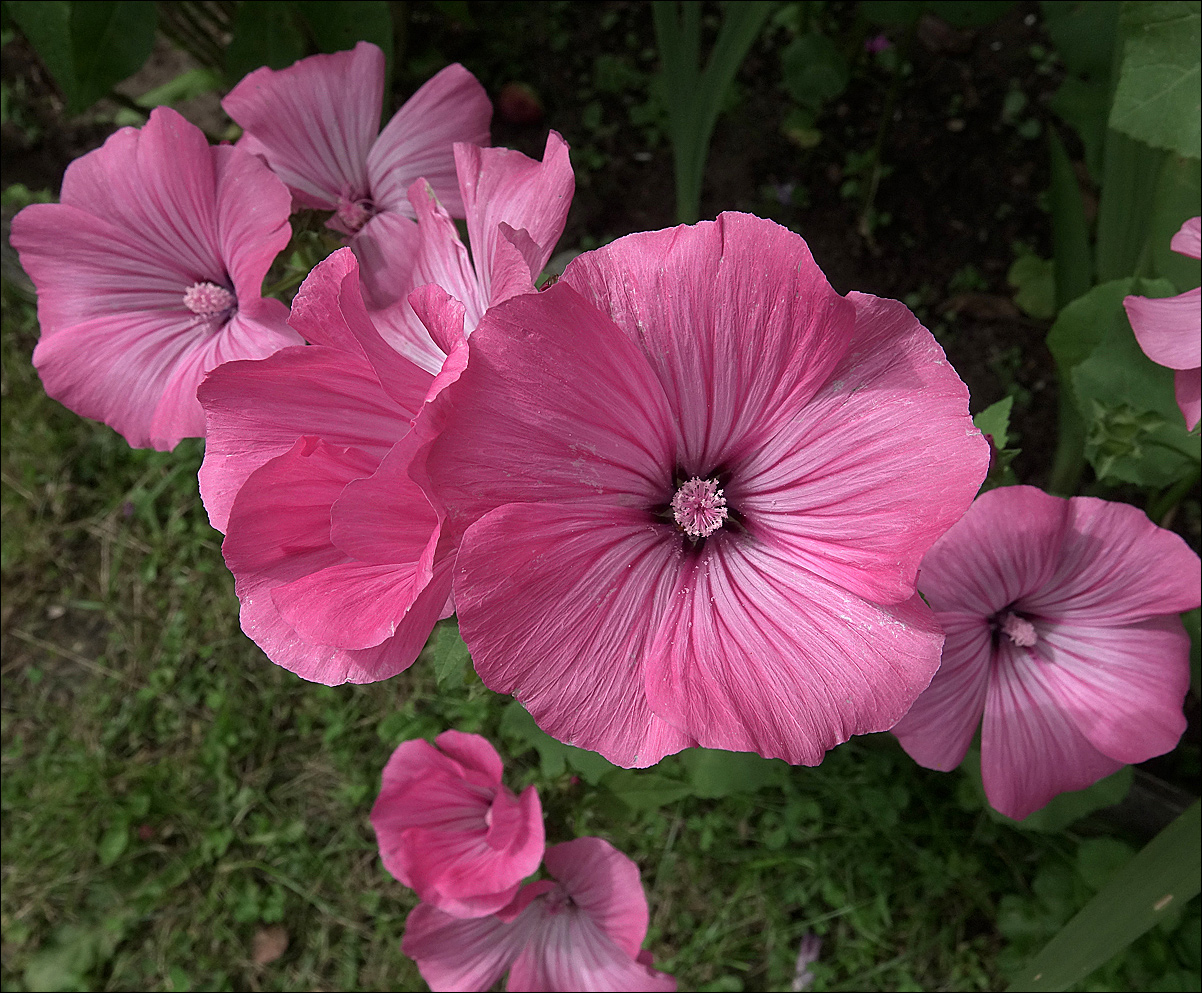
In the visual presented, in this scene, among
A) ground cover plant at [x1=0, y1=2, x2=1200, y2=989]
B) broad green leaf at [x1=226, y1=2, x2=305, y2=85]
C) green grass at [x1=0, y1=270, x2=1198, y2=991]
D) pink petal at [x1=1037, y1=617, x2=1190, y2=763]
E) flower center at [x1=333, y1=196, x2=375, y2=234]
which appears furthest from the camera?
green grass at [x1=0, y1=270, x2=1198, y2=991]

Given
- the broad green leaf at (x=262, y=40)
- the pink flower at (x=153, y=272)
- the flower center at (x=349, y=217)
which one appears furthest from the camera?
the broad green leaf at (x=262, y=40)

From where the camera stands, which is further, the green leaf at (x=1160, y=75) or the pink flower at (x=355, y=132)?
the green leaf at (x=1160, y=75)

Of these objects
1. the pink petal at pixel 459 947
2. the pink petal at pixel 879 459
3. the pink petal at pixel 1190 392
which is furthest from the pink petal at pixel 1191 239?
the pink petal at pixel 459 947

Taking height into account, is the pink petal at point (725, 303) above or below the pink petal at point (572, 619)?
above

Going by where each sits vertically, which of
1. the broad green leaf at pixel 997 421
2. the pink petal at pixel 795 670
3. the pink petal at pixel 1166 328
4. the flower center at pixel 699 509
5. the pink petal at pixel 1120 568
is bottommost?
the pink petal at pixel 1120 568

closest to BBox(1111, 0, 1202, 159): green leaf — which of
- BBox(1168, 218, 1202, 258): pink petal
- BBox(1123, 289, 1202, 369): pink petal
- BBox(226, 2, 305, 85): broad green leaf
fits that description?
BBox(1168, 218, 1202, 258): pink petal

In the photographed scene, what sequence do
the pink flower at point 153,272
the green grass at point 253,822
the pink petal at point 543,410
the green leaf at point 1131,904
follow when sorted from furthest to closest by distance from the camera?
the green grass at point 253,822, the green leaf at point 1131,904, the pink flower at point 153,272, the pink petal at point 543,410

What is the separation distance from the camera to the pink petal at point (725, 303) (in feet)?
2.66

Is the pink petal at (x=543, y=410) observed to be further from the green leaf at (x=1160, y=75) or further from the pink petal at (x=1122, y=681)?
the green leaf at (x=1160, y=75)

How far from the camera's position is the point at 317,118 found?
1.40m

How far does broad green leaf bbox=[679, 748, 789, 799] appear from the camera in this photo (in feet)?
5.74

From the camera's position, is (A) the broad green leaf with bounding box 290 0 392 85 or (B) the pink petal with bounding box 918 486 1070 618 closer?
(B) the pink petal with bounding box 918 486 1070 618

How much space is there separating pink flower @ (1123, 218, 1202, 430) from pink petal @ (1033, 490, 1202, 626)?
0.18 meters

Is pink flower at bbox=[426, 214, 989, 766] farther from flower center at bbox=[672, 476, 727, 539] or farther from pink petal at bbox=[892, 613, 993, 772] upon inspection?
pink petal at bbox=[892, 613, 993, 772]
